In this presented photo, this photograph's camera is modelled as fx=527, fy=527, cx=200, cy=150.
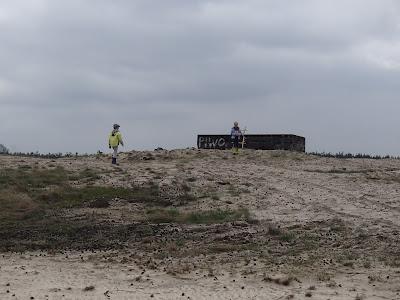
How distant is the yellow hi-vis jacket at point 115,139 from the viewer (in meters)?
20.3

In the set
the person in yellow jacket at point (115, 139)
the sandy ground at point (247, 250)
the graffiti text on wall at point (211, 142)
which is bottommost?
the sandy ground at point (247, 250)

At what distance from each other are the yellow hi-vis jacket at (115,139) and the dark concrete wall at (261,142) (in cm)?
1017

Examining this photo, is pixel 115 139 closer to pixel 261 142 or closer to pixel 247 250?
pixel 261 142

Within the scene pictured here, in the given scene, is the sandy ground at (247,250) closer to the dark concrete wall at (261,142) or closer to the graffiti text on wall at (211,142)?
the dark concrete wall at (261,142)

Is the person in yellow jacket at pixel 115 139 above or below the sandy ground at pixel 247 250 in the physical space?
above

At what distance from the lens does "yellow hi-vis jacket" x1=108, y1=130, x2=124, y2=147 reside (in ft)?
66.6

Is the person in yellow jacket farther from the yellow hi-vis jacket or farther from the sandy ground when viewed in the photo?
the sandy ground

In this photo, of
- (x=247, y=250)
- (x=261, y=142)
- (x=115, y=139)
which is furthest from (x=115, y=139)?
(x=247, y=250)

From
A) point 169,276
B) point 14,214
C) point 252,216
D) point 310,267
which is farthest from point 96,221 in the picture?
point 310,267

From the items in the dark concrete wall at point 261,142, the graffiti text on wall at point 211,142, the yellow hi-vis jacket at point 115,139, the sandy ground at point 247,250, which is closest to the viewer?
Result: the sandy ground at point 247,250

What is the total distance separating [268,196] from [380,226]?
165 inches

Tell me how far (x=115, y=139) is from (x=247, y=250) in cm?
1063

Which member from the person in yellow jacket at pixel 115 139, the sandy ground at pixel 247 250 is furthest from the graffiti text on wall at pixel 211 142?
the sandy ground at pixel 247 250

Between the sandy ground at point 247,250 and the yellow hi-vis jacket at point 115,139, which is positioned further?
the yellow hi-vis jacket at point 115,139
